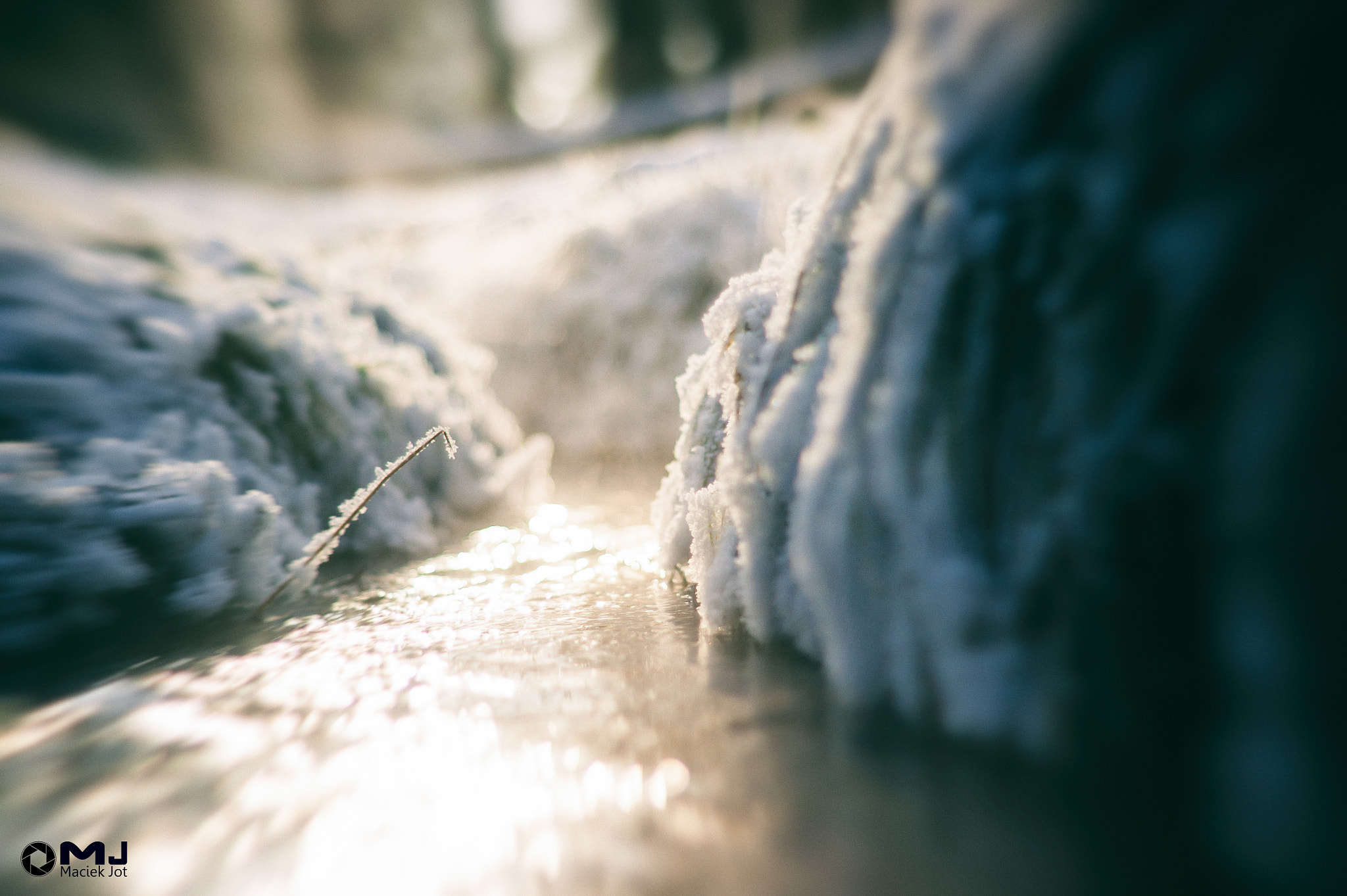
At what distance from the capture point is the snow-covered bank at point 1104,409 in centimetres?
50

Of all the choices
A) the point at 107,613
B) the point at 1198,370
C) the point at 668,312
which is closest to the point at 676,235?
the point at 668,312

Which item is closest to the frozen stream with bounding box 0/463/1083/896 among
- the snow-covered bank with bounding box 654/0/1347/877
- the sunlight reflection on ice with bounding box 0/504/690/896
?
Answer: the sunlight reflection on ice with bounding box 0/504/690/896

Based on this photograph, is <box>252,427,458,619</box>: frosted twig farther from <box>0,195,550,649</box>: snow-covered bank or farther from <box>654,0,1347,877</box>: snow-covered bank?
<box>654,0,1347,877</box>: snow-covered bank

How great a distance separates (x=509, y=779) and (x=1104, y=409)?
78 cm

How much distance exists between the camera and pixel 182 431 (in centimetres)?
147

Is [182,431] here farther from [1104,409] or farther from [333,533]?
[1104,409]

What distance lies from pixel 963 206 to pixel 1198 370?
297mm

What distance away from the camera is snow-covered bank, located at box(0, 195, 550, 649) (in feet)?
3.84

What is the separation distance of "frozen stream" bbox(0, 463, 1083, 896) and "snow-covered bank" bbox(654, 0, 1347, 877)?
115 mm

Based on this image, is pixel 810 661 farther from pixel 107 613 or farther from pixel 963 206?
pixel 107 613

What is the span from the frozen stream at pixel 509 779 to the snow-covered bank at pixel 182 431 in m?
0.21

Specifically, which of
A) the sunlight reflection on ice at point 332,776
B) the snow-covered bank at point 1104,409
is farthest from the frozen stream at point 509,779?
the snow-covered bank at point 1104,409

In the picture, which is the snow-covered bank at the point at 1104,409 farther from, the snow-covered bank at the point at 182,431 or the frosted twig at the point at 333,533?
the snow-covered bank at the point at 182,431

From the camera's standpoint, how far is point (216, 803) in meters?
0.73
